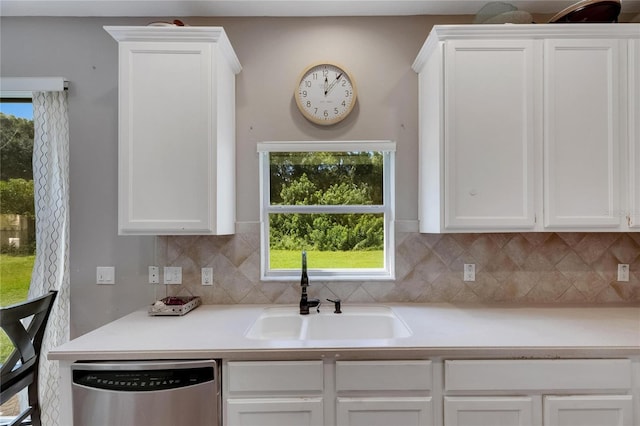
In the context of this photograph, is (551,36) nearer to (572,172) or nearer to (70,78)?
(572,172)

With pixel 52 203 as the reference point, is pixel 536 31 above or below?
above

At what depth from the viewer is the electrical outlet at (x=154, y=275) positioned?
6.86 feet

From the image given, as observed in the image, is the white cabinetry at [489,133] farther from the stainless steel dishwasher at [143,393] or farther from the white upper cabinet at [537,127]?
the stainless steel dishwasher at [143,393]

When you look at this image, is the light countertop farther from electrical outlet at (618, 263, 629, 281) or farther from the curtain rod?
the curtain rod

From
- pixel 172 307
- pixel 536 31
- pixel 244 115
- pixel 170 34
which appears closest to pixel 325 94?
pixel 244 115

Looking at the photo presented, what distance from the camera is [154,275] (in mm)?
2092

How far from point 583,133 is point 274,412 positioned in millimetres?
2023

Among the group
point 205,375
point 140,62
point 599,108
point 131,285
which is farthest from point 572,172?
point 131,285

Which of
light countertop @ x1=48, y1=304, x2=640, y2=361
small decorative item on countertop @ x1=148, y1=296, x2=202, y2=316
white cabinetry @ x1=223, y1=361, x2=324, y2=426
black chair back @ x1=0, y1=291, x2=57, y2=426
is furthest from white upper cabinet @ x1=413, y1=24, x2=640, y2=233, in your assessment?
black chair back @ x1=0, y1=291, x2=57, y2=426

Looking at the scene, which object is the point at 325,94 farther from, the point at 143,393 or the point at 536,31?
the point at 143,393

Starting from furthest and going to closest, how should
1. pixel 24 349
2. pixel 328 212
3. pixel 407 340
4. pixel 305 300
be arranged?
pixel 328 212, pixel 305 300, pixel 24 349, pixel 407 340

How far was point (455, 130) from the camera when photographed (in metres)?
1.73

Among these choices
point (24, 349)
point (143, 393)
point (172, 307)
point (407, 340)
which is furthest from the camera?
point (172, 307)

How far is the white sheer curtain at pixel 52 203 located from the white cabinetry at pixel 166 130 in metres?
0.68
